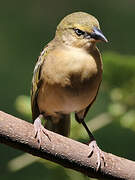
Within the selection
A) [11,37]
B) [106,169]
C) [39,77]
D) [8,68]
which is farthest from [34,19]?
[106,169]

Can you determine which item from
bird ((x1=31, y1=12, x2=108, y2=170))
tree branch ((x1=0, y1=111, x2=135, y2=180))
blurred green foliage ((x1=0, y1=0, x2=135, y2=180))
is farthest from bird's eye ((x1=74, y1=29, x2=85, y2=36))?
tree branch ((x1=0, y1=111, x2=135, y2=180))

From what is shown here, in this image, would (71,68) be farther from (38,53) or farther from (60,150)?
(38,53)

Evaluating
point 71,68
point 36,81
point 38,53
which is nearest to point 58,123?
point 36,81

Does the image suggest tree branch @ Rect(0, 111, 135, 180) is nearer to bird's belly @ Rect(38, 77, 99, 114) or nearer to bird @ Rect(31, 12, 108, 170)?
bird @ Rect(31, 12, 108, 170)

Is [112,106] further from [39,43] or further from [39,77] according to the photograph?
[39,43]

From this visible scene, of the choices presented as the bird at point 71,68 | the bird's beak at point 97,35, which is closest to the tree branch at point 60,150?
the bird at point 71,68
